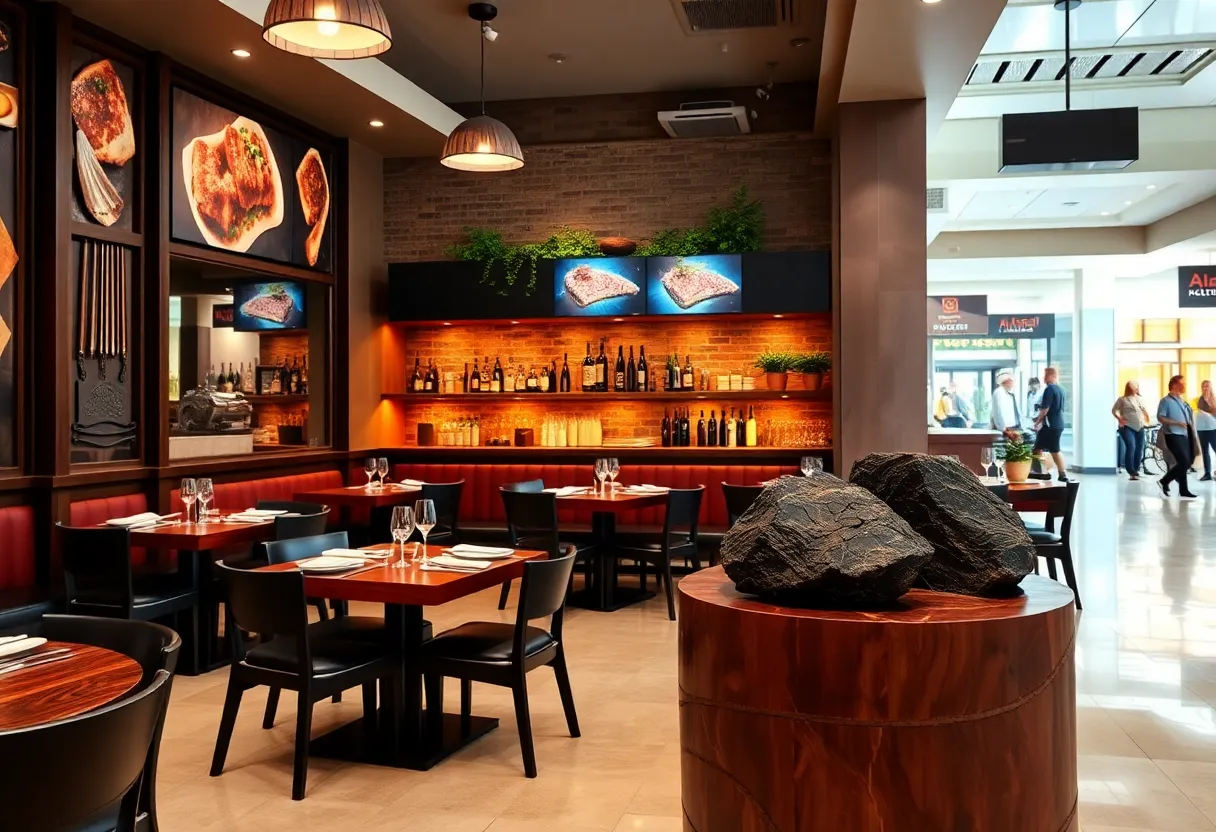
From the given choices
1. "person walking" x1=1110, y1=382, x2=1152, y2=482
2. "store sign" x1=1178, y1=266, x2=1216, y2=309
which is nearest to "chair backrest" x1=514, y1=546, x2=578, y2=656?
"store sign" x1=1178, y1=266, x2=1216, y2=309

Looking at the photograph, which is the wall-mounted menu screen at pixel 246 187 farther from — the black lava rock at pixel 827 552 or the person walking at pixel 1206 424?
the person walking at pixel 1206 424

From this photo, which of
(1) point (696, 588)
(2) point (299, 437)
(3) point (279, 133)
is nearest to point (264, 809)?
(1) point (696, 588)

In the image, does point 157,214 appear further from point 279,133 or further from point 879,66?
point 879,66

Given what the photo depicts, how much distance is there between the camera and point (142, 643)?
7.98 feet

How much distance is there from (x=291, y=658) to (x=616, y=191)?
6.36 meters

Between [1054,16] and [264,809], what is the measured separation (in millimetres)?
7424

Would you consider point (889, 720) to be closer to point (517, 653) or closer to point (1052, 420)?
point (517, 653)

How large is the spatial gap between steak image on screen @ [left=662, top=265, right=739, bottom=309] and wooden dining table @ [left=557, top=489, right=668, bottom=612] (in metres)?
2.17

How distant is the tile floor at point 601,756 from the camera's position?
134 inches

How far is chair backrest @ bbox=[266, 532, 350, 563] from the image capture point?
4266mm

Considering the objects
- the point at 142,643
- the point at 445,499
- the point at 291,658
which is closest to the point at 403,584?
the point at 291,658

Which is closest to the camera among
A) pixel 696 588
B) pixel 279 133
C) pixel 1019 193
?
pixel 696 588

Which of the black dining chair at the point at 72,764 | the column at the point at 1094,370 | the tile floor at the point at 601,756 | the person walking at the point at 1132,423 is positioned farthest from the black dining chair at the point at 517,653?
the column at the point at 1094,370

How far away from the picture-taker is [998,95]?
959cm
